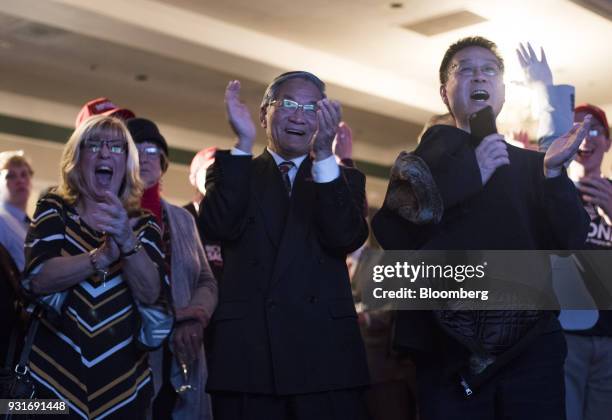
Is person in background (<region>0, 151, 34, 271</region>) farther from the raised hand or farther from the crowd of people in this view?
the raised hand

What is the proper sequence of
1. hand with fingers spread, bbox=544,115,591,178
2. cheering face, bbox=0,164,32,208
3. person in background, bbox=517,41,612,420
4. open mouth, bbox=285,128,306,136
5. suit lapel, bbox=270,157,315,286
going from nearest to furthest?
hand with fingers spread, bbox=544,115,591,178 → suit lapel, bbox=270,157,315,286 → open mouth, bbox=285,128,306,136 → person in background, bbox=517,41,612,420 → cheering face, bbox=0,164,32,208

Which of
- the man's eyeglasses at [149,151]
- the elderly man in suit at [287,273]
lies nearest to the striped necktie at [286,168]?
the elderly man in suit at [287,273]

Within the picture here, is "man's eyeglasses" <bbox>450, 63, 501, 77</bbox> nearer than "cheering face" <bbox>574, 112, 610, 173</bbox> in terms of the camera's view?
Yes

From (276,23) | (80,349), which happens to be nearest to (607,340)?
(80,349)

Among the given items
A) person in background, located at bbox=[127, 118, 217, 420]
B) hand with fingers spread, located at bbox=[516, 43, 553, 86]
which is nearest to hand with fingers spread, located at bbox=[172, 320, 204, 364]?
person in background, located at bbox=[127, 118, 217, 420]

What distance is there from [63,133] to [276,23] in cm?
384

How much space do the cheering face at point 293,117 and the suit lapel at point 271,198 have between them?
0.07 metres

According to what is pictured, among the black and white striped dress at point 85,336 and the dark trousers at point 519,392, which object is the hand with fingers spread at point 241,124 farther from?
the dark trousers at point 519,392

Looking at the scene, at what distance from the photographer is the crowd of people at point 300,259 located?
7.13 feet

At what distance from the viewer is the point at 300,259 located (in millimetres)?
2344

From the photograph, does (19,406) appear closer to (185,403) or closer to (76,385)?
(76,385)

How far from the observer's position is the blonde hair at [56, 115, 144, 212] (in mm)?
2486

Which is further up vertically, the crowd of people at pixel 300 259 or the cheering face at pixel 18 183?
the cheering face at pixel 18 183

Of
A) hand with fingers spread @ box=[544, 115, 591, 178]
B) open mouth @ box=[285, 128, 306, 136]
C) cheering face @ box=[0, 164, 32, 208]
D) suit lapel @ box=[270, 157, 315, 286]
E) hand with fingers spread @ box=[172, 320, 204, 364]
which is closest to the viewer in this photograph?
hand with fingers spread @ box=[544, 115, 591, 178]
